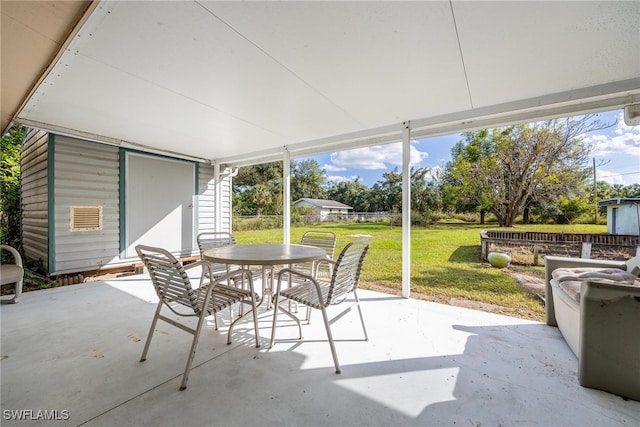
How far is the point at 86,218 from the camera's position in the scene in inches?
160

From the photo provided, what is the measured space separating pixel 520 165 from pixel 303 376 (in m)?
4.86

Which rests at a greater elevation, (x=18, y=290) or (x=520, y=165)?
(x=520, y=165)

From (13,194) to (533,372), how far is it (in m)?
8.76

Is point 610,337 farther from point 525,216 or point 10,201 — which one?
point 10,201

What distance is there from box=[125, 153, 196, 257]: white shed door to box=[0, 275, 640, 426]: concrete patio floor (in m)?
2.13

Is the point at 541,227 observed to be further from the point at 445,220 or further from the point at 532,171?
the point at 445,220

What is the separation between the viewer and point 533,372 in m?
1.81

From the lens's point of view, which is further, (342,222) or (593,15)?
(342,222)

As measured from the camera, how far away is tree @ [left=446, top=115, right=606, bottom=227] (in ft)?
12.8

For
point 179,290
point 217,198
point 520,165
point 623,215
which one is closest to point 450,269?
point 520,165

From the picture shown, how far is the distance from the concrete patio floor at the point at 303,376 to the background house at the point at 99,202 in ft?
5.08

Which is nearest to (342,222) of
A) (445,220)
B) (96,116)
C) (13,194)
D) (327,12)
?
(445,220)

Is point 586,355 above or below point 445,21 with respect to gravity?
below

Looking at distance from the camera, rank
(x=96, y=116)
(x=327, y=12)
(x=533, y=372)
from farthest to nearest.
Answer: (x=96, y=116) < (x=533, y=372) < (x=327, y=12)
